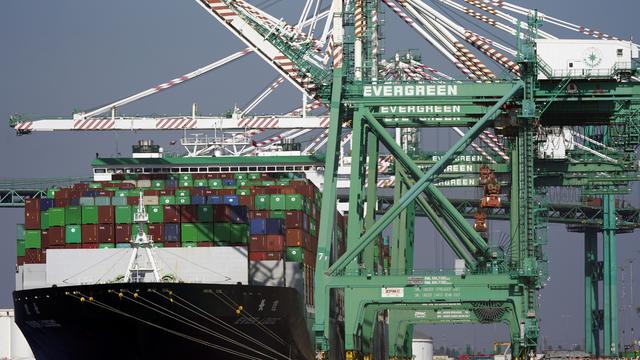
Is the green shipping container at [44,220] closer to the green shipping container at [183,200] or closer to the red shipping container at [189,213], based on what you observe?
the red shipping container at [189,213]

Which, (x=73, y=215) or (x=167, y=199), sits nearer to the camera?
(x=73, y=215)

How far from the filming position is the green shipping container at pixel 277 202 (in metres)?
63.1

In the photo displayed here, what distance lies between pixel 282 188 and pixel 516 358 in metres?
16.3

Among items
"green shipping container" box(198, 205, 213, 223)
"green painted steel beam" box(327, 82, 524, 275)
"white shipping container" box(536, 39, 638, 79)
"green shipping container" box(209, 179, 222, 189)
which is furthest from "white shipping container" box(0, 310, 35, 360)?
"white shipping container" box(536, 39, 638, 79)

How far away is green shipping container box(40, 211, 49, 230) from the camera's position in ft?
194

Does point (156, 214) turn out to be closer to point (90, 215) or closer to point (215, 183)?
point (90, 215)

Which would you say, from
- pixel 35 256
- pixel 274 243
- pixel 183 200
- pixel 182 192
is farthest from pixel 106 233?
pixel 274 243

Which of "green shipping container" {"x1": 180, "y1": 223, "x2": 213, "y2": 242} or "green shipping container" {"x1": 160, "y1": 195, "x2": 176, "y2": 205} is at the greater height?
"green shipping container" {"x1": 160, "y1": 195, "x2": 176, "y2": 205}

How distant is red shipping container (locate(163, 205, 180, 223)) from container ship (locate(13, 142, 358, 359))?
34mm

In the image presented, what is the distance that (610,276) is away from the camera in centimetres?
9481

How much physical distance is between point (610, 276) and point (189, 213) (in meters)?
42.1

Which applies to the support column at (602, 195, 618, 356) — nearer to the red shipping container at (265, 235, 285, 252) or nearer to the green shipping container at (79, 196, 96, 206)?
the red shipping container at (265, 235, 285, 252)

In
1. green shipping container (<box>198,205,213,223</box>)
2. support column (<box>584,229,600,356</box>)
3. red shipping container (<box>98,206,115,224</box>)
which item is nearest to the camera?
green shipping container (<box>198,205,213,223</box>)

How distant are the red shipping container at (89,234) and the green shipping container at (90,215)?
0.17 metres
